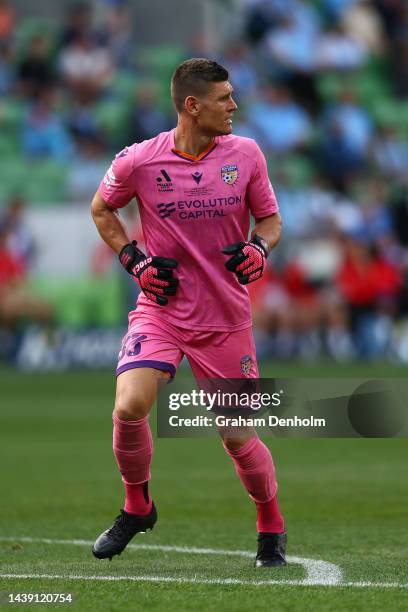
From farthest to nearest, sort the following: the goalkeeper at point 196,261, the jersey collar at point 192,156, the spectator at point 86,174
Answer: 1. the spectator at point 86,174
2. the jersey collar at point 192,156
3. the goalkeeper at point 196,261

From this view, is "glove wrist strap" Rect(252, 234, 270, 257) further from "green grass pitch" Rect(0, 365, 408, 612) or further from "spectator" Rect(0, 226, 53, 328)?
"spectator" Rect(0, 226, 53, 328)

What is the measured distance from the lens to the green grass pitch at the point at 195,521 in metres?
5.95

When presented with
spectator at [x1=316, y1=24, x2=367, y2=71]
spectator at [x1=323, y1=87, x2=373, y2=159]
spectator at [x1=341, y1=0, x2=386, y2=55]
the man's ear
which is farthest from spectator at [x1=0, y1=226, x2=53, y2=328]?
the man's ear

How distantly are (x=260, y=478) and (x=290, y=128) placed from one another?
57.9ft

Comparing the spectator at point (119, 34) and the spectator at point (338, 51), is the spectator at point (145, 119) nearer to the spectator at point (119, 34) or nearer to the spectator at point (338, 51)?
the spectator at point (119, 34)

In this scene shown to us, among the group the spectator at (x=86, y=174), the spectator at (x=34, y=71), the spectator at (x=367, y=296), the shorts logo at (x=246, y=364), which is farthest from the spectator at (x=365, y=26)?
the shorts logo at (x=246, y=364)

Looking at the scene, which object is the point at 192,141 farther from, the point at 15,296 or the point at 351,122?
the point at 351,122

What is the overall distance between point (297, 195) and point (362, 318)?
2.33 meters

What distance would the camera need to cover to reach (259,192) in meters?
7.08

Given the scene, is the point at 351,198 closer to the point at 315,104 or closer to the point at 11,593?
the point at 315,104

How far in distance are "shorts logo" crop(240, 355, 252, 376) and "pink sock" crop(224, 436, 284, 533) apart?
1.06 feet

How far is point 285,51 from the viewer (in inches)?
987

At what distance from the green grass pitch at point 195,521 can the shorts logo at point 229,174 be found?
72.1 inches

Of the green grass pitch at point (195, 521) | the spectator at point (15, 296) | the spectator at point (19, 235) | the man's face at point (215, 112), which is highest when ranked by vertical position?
the man's face at point (215, 112)
